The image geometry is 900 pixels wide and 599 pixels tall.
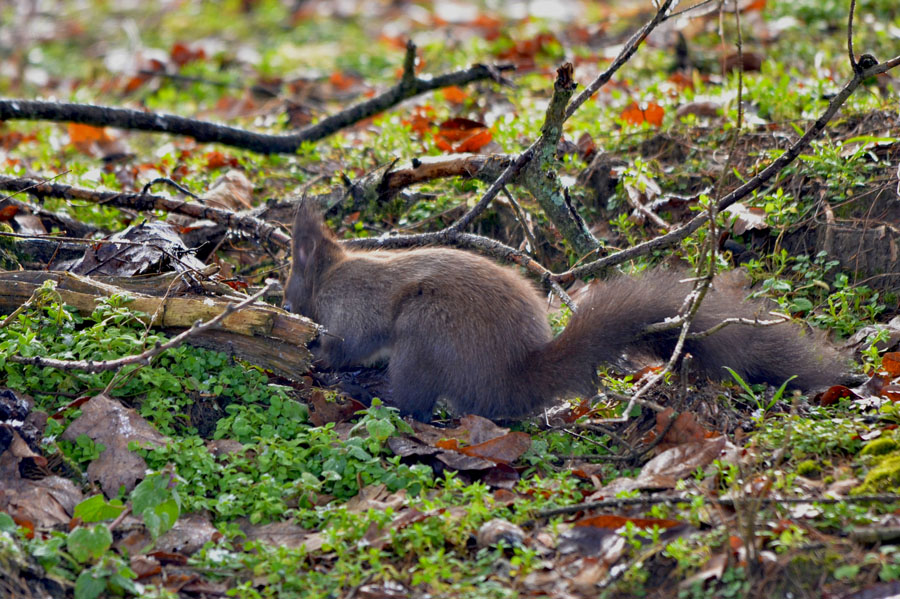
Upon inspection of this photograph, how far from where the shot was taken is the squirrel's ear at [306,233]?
5.01 m

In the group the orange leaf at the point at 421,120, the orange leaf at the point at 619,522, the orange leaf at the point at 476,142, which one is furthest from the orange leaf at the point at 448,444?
the orange leaf at the point at 421,120

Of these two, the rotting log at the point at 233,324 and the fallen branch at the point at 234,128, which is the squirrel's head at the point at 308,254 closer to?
the rotting log at the point at 233,324

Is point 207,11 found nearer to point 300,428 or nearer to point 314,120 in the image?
point 314,120

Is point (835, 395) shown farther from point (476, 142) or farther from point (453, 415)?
point (476, 142)

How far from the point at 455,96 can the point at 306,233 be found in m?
3.14

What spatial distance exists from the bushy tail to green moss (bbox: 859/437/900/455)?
2.11 feet

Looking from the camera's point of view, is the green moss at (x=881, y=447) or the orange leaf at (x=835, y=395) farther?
the orange leaf at (x=835, y=395)

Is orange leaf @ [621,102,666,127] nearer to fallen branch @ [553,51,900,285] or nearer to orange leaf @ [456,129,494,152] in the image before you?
orange leaf @ [456,129,494,152]

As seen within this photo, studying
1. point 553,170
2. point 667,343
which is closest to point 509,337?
point 667,343

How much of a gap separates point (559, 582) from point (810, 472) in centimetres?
115

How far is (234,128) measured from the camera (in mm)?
6559

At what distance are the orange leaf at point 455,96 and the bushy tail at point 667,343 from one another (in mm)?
3995

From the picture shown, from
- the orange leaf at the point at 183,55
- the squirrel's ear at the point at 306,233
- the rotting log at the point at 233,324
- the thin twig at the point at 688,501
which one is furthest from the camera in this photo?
the orange leaf at the point at 183,55

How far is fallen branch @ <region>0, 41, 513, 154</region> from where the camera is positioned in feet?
19.8
